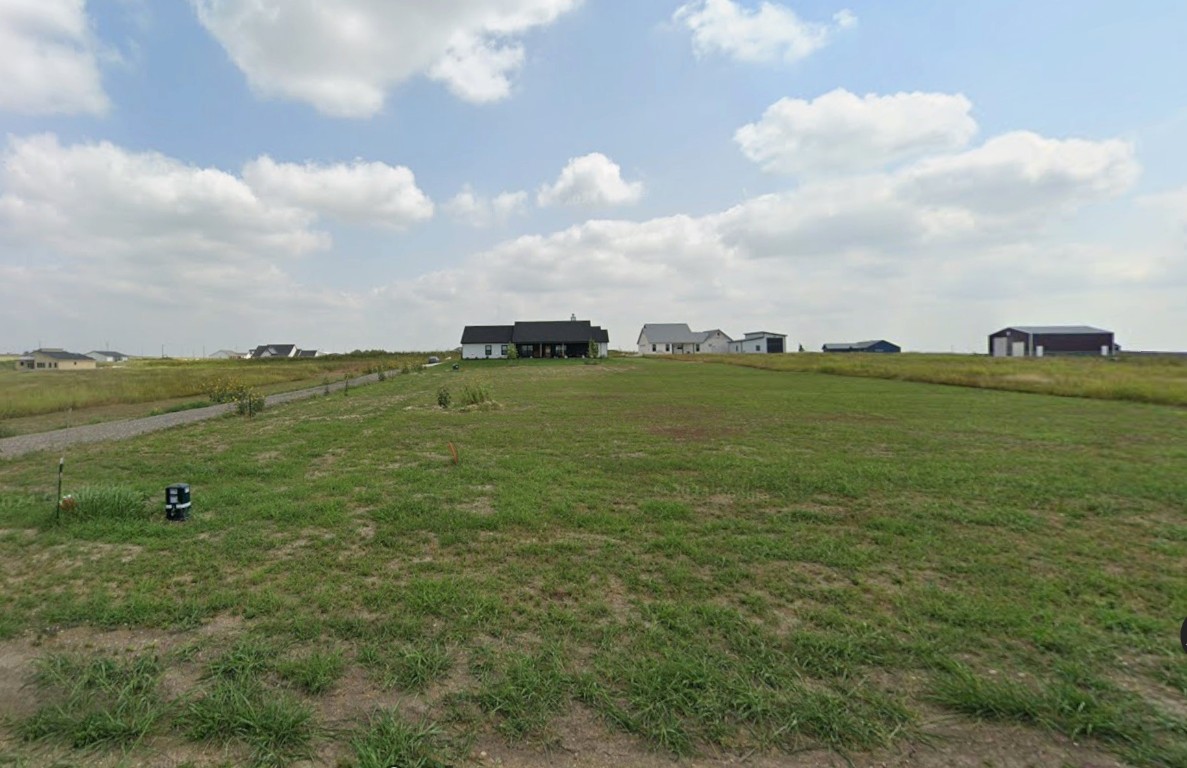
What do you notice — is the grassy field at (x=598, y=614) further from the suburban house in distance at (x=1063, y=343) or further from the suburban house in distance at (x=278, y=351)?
the suburban house in distance at (x=278, y=351)

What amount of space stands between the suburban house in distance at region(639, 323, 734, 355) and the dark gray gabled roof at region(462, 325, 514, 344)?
132 ft

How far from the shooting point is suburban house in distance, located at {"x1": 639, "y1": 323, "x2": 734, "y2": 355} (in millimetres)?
101812

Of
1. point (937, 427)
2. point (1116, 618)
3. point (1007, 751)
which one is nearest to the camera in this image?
point (1007, 751)

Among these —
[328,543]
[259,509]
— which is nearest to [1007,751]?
[328,543]

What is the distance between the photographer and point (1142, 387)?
66.5ft

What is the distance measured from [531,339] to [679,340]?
146ft

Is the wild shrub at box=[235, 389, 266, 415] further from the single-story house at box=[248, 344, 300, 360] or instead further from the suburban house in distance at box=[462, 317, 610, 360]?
the single-story house at box=[248, 344, 300, 360]

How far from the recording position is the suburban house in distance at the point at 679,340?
334 ft

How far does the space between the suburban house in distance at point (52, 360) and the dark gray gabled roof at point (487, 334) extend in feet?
210

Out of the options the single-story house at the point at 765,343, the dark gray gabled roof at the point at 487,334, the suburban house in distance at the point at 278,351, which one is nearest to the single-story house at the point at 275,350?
the suburban house in distance at the point at 278,351

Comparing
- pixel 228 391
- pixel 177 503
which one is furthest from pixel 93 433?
pixel 177 503

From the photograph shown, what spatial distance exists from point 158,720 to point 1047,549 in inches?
292

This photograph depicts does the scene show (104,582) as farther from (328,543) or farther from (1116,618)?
(1116,618)

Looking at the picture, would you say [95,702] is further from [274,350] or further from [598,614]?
[274,350]
